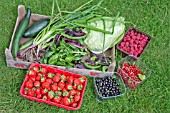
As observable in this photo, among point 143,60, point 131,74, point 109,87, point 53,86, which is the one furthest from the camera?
point 143,60

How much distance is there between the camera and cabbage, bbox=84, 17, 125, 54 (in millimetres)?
3428

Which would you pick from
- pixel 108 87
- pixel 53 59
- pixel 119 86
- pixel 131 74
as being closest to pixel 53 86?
pixel 53 59

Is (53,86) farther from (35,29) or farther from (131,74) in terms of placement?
(131,74)

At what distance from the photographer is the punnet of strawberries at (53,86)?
3189mm

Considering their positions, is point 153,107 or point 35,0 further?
point 35,0

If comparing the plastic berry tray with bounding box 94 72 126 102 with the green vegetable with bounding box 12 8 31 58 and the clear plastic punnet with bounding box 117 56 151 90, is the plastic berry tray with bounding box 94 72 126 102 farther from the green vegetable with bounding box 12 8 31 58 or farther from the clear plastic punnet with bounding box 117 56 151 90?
the green vegetable with bounding box 12 8 31 58

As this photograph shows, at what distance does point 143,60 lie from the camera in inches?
146

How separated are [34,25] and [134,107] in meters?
1.42

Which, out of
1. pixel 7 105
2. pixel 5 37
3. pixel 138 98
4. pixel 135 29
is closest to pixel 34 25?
pixel 5 37

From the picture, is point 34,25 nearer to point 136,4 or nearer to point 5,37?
point 5,37

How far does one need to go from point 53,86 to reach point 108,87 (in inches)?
22.5

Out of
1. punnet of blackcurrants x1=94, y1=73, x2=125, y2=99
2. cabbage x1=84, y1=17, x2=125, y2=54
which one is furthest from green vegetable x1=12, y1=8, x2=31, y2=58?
punnet of blackcurrants x1=94, y1=73, x2=125, y2=99

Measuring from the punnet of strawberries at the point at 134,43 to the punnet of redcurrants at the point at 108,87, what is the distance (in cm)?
40

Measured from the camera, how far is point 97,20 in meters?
3.48
